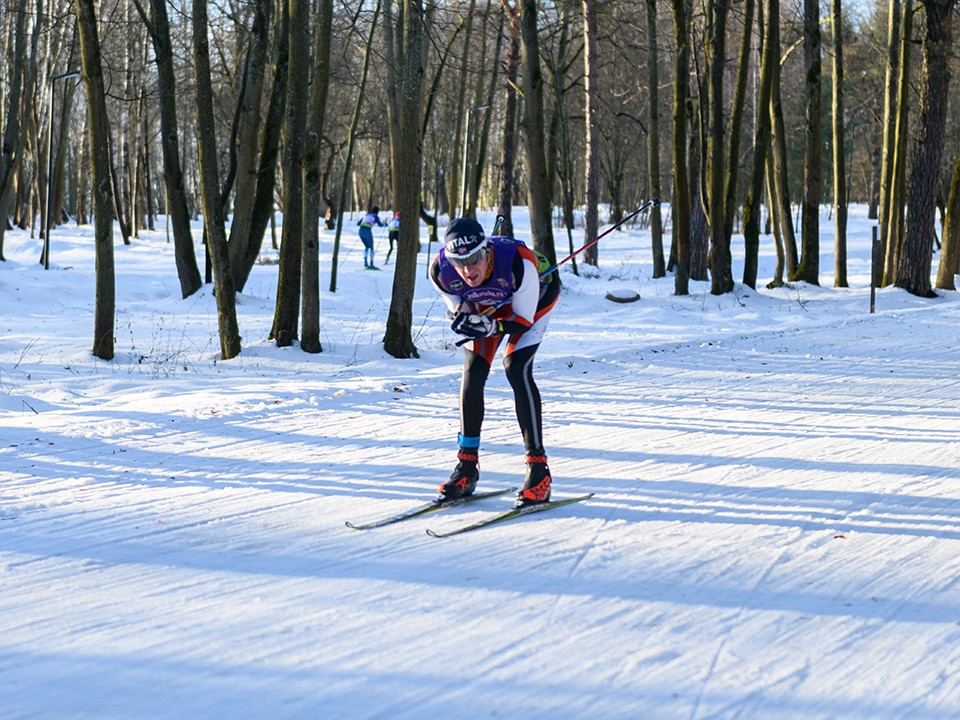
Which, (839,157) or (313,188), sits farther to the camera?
(839,157)

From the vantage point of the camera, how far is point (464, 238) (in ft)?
19.0

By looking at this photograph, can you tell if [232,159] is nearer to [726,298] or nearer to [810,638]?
[726,298]

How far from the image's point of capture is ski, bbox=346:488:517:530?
5652mm

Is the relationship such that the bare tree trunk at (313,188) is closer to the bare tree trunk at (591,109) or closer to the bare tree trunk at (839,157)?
the bare tree trunk at (591,109)

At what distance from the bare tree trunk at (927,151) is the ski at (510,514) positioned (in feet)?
55.3

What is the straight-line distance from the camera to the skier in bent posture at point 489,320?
591cm

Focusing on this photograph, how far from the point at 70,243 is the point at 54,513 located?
33492mm

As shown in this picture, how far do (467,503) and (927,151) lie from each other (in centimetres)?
1789

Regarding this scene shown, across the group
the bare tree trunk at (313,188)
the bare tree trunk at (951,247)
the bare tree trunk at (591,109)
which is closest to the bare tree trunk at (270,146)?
the bare tree trunk at (313,188)

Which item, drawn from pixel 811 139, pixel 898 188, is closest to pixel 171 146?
pixel 811 139

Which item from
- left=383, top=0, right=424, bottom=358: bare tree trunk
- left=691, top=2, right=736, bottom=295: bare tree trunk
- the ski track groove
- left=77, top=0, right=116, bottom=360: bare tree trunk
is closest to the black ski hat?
the ski track groove

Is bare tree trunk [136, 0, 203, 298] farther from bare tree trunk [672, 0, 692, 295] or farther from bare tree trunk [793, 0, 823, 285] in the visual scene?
bare tree trunk [793, 0, 823, 285]

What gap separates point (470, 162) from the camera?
91.1ft

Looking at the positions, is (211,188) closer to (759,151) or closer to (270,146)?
(270,146)
